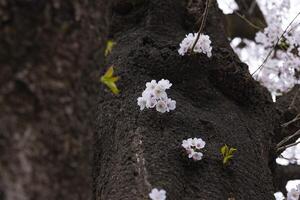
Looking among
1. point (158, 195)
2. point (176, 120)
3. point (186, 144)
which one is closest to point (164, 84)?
point (176, 120)

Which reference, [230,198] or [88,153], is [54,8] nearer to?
[88,153]

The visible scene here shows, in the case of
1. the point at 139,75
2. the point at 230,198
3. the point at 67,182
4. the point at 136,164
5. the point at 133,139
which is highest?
the point at 139,75

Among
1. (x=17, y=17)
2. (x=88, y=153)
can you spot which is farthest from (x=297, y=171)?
(x=17, y=17)

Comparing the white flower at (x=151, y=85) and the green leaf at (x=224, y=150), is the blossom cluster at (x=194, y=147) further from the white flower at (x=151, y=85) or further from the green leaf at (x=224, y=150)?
the white flower at (x=151, y=85)

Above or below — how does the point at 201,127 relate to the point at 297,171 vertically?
below

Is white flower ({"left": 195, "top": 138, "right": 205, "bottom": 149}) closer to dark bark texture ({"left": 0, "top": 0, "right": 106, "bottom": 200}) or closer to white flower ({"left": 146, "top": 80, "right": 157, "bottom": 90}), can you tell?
white flower ({"left": 146, "top": 80, "right": 157, "bottom": 90})

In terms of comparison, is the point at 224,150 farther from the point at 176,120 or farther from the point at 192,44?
the point at 192,44

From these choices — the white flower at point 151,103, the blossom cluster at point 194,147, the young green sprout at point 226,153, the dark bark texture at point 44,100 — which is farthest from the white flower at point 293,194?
the dark bark texture at point 44,100
